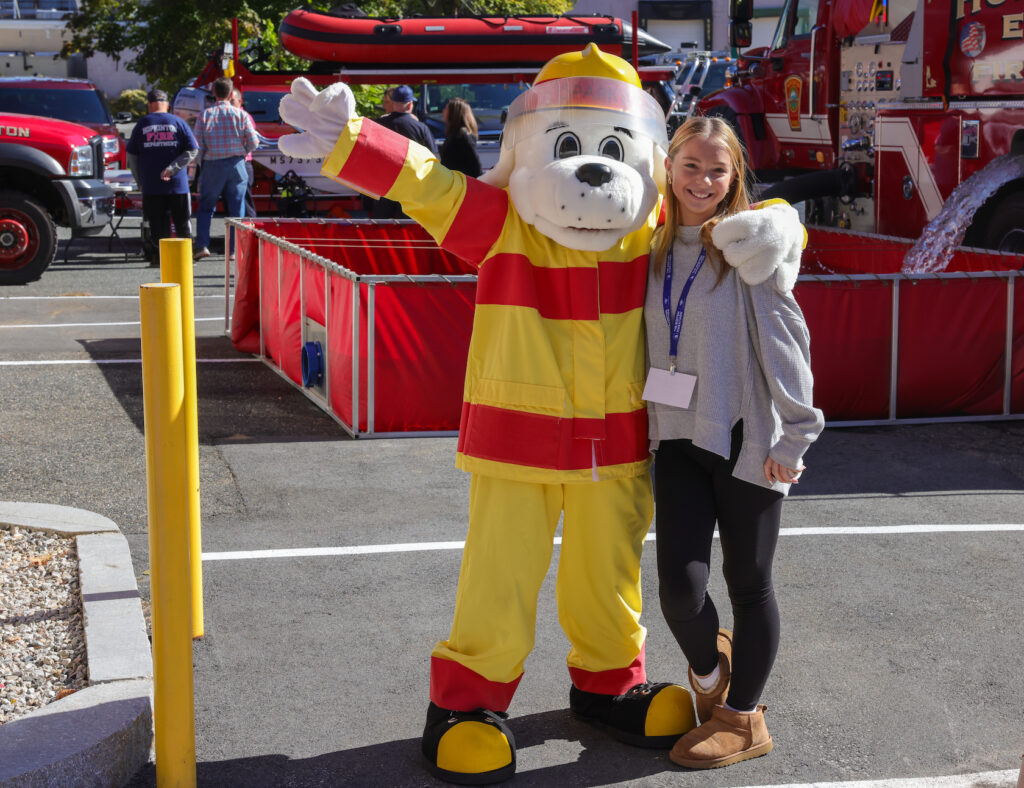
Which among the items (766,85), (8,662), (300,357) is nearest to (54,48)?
(766,85)

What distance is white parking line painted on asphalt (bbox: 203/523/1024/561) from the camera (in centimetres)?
525

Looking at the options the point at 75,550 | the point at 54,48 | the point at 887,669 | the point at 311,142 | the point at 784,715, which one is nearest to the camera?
the point at 311,142

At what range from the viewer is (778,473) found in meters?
3.37

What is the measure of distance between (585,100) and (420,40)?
1396 centimetres

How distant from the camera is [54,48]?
58969 millimetres

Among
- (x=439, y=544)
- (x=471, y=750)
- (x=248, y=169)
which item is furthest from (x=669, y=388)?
(x=248, y=169)

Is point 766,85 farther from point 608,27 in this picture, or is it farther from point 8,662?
point 8,662

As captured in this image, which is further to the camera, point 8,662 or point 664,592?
point 8,662

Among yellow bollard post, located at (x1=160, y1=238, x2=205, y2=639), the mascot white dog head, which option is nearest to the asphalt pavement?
yellow bollard post, located at (x1=160, y1=238, x2=205, y2=639)

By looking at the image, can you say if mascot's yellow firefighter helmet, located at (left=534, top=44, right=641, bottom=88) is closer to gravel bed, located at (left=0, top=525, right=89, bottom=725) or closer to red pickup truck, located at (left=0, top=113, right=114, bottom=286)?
gravel bed, located at (left=0, top=525, right=89, bottom=725)

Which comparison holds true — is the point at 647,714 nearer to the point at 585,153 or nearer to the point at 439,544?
the point at 585,153

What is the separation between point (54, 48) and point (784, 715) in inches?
2401

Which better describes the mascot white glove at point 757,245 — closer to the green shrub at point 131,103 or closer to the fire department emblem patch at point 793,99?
the fire department emblem patch at point 793,99

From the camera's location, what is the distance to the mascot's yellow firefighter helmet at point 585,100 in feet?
12.0
